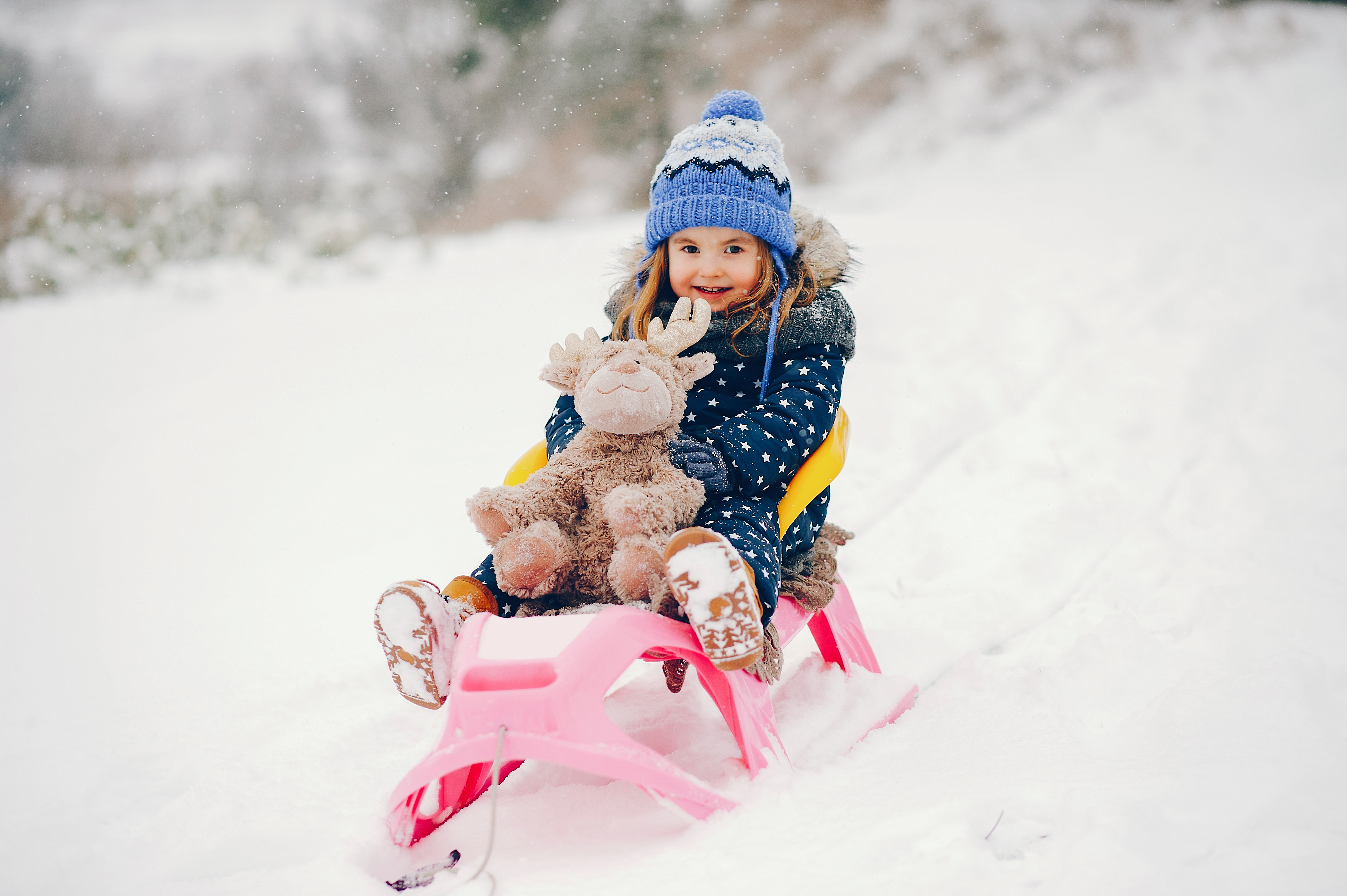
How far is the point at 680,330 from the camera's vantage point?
1623 millimetres

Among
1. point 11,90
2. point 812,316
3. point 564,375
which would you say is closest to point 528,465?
point 564,375

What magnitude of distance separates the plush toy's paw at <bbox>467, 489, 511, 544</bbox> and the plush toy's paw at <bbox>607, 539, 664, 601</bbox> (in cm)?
21

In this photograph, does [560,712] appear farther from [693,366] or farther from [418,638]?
[693,366]

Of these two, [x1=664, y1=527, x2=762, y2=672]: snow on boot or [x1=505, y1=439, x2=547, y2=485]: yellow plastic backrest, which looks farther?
[x1=505, y1=439, x2=547, y2=485]: yellow plastic backrest

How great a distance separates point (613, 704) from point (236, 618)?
1.09m

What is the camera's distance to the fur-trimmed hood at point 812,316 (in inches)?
71.0

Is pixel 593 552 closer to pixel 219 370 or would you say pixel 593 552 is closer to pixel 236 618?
pixel 236 618

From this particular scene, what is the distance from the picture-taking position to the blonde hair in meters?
1.83

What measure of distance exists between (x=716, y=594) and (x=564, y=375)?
1.79 ft

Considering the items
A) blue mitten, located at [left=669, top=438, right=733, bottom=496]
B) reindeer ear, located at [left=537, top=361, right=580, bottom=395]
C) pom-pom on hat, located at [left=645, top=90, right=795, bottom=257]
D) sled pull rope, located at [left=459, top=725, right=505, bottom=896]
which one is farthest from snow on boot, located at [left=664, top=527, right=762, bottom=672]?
pom-pom on hat, located at [left=645, top=90, right=795, bottom=257]

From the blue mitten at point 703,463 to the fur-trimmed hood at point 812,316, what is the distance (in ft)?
1.14

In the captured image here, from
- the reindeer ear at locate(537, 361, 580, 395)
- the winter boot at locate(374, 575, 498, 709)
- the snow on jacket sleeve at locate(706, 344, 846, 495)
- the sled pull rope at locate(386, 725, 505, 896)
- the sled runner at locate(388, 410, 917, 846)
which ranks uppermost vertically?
the reindeer ear at locate(537, 361, 580, 395)

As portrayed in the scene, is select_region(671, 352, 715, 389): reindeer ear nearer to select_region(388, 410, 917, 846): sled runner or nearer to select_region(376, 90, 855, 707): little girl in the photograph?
select_region(376, 90, 855, 707): little girl

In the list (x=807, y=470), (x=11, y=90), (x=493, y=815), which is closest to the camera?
(x=493, y=815)
